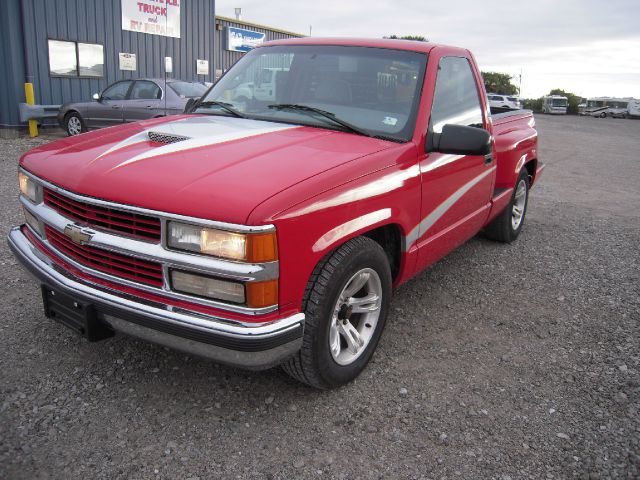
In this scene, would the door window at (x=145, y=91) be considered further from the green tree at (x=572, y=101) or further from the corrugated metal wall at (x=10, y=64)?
the green tree at (x=572, y=101)

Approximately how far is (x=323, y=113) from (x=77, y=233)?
5.22 feet

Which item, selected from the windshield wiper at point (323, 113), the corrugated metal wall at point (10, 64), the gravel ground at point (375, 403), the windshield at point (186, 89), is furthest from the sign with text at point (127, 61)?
the windshield wiper at point (323, 113)

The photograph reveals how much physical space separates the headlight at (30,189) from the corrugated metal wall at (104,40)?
11771mm

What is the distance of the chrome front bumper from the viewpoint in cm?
226

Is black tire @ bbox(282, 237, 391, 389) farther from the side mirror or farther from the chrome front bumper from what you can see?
the side mirror

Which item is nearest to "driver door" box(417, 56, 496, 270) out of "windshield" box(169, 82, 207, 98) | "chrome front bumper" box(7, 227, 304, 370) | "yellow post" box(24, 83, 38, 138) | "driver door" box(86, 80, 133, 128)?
"chrome front bumper" box(7, 227, 304, 370)

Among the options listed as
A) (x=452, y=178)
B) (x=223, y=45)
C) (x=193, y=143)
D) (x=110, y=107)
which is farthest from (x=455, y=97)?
(x=223, y=45)

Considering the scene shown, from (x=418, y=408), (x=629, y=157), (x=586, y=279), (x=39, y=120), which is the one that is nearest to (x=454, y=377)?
(x=418, y=408)

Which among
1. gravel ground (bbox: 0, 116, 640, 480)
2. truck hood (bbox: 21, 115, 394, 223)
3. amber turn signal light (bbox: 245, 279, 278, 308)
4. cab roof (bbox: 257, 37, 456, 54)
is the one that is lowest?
gravel ground (bbox: 0, 116, 640, 480)

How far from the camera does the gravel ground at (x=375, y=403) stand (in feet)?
7.97

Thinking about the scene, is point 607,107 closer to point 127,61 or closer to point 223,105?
point 127,61

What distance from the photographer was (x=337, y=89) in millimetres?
3492

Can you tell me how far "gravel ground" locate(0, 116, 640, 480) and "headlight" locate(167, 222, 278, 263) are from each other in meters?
0.92

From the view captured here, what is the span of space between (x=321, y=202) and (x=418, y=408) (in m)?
1.24
